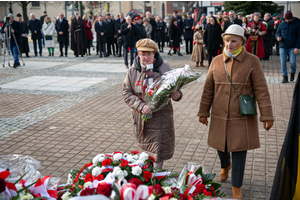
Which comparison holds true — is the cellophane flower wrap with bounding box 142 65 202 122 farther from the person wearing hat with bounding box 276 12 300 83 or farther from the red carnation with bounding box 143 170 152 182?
the person wearing hat with bounding box 276 12 300 83

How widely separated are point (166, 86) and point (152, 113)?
58cm

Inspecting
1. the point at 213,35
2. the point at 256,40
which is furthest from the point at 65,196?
the point at 256,40

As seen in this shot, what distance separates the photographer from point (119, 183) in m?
2.19

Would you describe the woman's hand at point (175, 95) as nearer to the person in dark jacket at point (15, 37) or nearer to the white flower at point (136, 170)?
the white flower at point (136, 170)

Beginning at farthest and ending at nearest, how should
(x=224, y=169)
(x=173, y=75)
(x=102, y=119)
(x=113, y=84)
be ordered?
1. (x=113, y=84)
2. (x=102, y=119)
3. (x=224, y=169)
4. (x=173, y=75)

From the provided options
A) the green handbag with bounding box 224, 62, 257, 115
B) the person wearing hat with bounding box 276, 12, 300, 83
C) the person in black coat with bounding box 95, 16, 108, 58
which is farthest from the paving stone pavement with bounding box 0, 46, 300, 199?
the person in black coat with bounding box 95, 16, 108, 58

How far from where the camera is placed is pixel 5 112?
7660 millimetres

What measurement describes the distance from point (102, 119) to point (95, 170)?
4420 millimetres

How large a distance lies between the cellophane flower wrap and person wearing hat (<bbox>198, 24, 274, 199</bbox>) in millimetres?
411

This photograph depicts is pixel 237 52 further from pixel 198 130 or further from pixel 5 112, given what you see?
pixel 5 112

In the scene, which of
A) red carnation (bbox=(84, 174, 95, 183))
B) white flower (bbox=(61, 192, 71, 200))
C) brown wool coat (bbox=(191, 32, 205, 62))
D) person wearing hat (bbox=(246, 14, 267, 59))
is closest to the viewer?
white flower (bbox=(61, 192, 71, 200))

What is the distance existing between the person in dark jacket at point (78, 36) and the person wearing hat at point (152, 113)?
Answer: 1464 centimetres

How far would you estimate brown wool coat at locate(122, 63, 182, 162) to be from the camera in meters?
3.89

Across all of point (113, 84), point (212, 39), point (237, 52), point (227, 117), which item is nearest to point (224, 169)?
point (227, 117)
